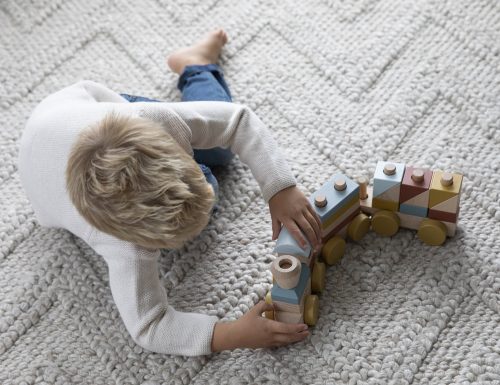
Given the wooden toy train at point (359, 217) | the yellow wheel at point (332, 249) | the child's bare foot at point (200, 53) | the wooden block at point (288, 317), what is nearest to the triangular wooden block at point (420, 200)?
the wooden toy train at point (359, 217)

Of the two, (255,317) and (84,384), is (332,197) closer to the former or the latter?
(255,317)

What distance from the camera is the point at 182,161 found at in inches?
31.1

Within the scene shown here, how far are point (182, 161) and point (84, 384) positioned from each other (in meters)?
0.32

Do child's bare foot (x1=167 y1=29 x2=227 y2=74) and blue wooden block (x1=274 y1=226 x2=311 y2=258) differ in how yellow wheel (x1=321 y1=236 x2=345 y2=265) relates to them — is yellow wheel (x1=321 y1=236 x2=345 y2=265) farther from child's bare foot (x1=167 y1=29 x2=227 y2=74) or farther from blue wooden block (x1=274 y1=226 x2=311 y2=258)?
child's bare foot (x1=167 y1=29 x2=227 y2=74)

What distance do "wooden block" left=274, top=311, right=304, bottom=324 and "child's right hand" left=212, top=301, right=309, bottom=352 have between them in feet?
0.04

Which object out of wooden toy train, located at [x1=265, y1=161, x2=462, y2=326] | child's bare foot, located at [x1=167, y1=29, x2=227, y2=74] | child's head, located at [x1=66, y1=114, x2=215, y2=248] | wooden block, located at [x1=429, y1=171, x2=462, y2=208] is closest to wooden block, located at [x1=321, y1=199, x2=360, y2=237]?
wooden toy train, located at [x1=265, y1=161, x2=462, y2=326]

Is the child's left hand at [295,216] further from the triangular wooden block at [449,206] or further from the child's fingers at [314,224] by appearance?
the triangular wooden block at [449,206]

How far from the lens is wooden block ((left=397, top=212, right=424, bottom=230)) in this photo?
37.5 inches

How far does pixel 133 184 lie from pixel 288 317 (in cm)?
26

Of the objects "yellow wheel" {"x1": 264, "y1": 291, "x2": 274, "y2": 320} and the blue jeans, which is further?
the blue jeans

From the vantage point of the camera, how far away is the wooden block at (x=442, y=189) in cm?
89

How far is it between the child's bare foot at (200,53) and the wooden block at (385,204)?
1.34 ft

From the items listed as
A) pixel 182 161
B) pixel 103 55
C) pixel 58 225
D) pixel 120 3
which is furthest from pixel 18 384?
pixel 120 3

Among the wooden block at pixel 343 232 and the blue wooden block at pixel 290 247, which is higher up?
the blue wooden block at pixel 290 247
